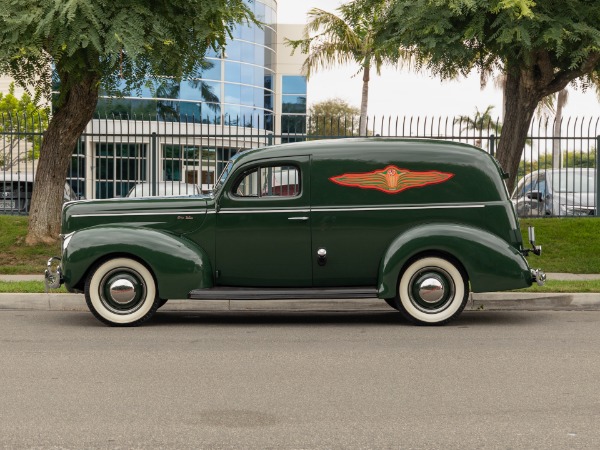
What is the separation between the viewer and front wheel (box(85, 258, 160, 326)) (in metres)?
9.34

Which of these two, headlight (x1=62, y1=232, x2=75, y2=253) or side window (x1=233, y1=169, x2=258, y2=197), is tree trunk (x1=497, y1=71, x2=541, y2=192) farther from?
headlight (x1=62, y1=232, x2=75, y2=253)

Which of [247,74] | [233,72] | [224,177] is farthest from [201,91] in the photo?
[224,177]

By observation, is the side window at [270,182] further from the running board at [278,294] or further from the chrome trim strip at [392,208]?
the running board at [278,294]

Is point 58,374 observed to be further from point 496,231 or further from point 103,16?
point 103,16

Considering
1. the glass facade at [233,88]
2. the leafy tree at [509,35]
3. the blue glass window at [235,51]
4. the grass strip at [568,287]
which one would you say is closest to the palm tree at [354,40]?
the leafy tree at [509,35]

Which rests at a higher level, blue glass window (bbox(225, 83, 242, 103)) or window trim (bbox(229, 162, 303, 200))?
blue glass window (bbox(225, 83, 242, 103))

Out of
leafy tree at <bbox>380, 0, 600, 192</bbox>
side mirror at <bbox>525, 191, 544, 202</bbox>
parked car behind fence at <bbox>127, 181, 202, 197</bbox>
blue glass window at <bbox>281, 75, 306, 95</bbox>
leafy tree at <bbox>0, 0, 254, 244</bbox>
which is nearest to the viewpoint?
leafy tree at <bbox>0, 0, 254, 244</bbox>

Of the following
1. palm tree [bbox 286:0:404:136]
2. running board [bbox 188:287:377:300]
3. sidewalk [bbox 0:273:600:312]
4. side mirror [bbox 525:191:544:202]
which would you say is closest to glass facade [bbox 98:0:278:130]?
palm tree [bbox 286:0:404:136]

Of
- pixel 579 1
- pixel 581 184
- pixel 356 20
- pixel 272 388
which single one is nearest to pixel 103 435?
pixel 272 388

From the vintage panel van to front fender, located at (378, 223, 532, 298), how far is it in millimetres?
11

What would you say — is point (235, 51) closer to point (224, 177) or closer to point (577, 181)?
point (577, 181)

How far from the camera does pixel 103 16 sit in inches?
504

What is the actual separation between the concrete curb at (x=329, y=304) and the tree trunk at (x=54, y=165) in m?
5.06

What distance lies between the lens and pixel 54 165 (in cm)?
1598
